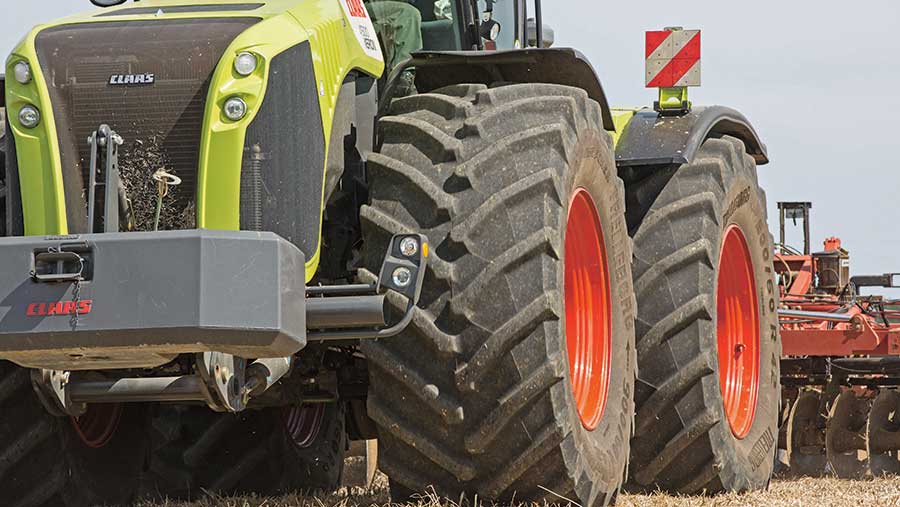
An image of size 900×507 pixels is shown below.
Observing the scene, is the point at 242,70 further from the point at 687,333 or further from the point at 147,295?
the point at 687,333

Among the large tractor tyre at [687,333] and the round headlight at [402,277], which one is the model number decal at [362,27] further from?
the large tractor tyre at [687,333]

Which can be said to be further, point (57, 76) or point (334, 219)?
point (334, 219)

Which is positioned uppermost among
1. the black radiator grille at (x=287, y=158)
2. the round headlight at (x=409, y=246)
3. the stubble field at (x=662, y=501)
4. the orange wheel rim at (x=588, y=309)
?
the black radiator grille at (x=287, y=158)

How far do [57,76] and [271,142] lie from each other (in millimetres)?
815

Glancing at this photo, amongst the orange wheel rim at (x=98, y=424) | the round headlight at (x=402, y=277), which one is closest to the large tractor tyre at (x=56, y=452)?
the orange wheel rim at (x=98, y=424)

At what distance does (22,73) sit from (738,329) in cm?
446

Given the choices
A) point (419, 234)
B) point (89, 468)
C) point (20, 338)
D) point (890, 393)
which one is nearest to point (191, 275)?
point (20, 338)

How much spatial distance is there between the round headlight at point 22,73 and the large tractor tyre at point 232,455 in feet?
7.42

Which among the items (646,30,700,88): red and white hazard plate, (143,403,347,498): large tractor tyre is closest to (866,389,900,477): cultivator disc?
(646,30,700,88): red and white hazard plate

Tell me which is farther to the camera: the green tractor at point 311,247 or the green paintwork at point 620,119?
the green paintwork at point 620,119

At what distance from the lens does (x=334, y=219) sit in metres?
5.65

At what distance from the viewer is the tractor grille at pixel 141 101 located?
5.16 metres

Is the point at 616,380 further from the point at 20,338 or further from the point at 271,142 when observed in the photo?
the point at 20,338

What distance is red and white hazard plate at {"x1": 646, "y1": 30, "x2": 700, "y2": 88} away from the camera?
8086mm
